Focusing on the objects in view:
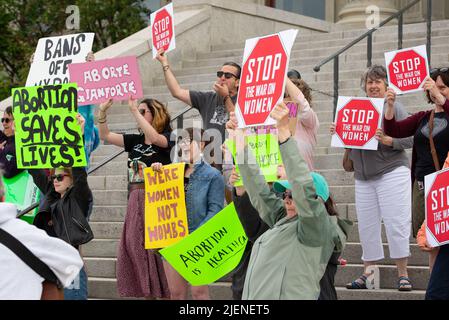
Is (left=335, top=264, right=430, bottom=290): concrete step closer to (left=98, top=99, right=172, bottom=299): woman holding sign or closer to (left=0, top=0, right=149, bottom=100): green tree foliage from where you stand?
A: (left=98, top=99, right=172, bottom=299): woman holding sign

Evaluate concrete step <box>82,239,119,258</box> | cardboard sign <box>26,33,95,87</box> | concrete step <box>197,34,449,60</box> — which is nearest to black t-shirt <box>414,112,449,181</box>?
cardboard sign <box>26,33,95,87</box>

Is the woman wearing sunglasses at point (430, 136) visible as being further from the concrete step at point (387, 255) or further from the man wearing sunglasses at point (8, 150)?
the man wearing sunglasses at point (8, 150)

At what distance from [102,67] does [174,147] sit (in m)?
1.12

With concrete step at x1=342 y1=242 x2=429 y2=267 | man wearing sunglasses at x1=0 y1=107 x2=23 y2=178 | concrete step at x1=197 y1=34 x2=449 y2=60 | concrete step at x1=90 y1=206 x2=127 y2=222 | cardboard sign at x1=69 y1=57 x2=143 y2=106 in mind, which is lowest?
concrete step at x1=342 y1=242 x2=429 y2=267

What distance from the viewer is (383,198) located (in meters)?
8.98

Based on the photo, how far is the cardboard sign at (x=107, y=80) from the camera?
9.46 metres

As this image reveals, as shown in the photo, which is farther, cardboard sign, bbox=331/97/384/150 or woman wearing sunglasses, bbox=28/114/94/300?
cardboard sign, bbox=331/97/384/150

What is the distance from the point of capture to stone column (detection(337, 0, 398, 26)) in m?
19.4

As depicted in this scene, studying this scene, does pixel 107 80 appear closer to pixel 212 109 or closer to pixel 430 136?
pixel 212 109

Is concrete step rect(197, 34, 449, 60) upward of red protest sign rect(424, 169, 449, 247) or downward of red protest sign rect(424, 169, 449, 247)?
upward

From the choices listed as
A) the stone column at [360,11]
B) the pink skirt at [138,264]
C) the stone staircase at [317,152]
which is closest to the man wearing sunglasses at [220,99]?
the pink skirt at [138,264]

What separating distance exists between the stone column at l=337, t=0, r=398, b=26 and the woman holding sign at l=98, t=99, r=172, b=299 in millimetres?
10778

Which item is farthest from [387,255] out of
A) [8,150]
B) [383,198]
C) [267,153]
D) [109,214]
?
[8,150]
